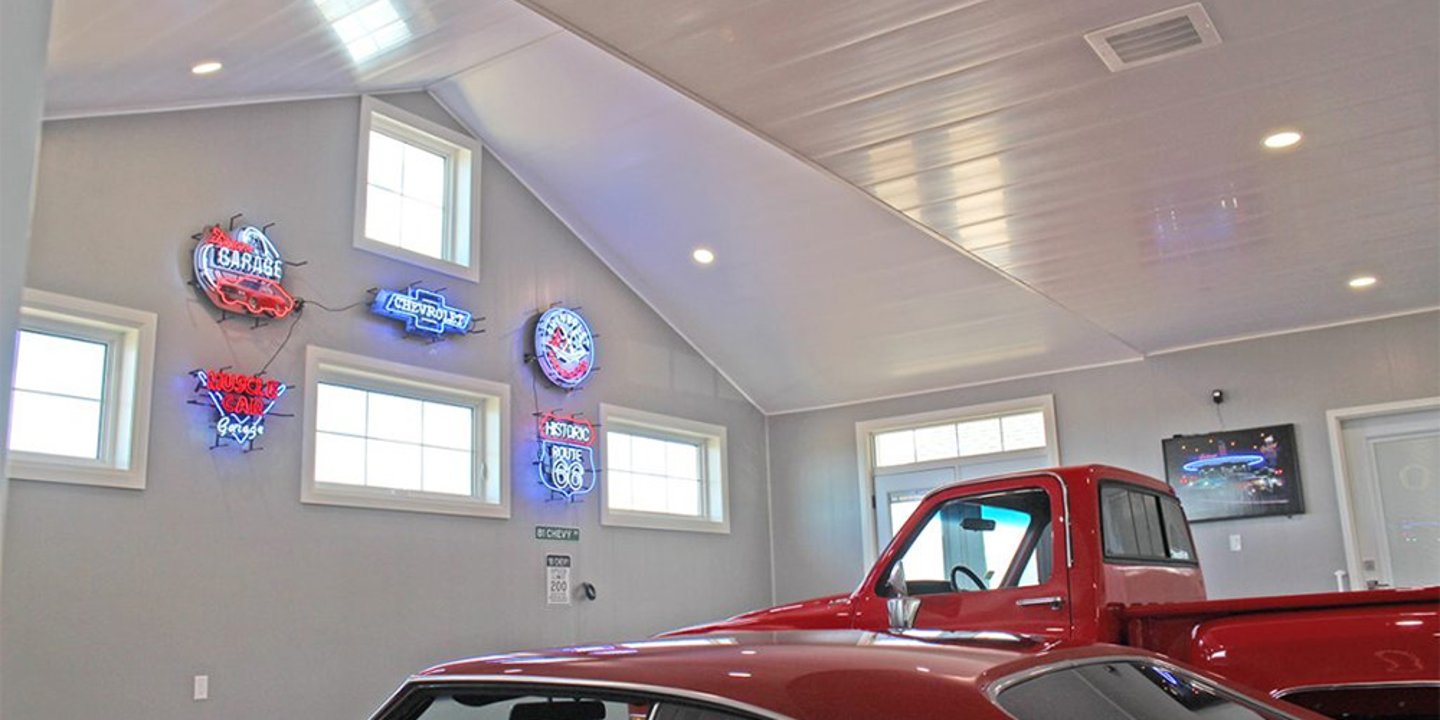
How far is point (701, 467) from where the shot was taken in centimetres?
1113

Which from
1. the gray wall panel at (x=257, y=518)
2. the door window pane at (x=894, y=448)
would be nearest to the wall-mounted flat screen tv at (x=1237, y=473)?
the door window pane at (x=894, y=448)

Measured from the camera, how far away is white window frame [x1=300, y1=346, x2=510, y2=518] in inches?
306

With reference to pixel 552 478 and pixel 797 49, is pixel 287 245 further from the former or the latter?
pixel 797 49

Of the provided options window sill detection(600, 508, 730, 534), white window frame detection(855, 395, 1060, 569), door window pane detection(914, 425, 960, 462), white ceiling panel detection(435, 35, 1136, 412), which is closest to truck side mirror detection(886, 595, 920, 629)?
white ceiling panel detection(435, 35, 1136, 412)

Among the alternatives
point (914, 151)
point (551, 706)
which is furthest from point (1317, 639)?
point (914, 151)

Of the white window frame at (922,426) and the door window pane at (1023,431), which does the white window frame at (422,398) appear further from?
the door window pane at (1023,431)

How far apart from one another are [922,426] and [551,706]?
912cm

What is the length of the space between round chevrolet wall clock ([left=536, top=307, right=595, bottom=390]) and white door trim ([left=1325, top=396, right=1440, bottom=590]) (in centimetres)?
590

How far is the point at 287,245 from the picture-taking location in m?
7.85

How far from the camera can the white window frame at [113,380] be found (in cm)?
651

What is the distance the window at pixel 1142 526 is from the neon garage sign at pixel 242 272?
553 cm

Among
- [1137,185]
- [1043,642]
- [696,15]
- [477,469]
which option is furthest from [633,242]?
[1043,642]

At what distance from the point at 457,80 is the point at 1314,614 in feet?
24.6

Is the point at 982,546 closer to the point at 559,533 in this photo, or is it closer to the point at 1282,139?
the point at 1282,139
